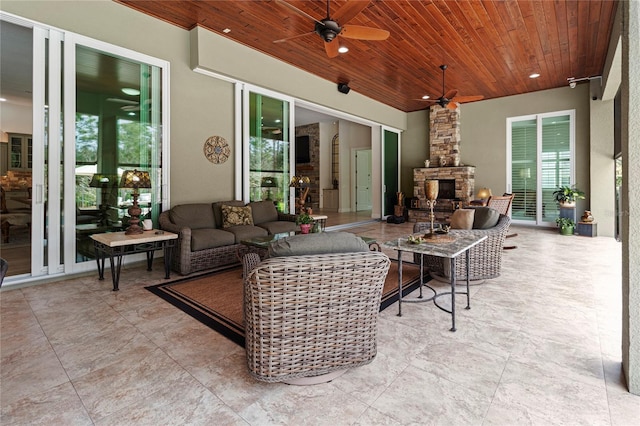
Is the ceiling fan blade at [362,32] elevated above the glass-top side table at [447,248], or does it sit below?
above

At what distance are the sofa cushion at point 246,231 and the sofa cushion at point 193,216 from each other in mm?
365

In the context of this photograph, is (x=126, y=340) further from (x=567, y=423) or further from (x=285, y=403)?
(x=567, y=423)

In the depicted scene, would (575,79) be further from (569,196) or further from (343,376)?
(343,376)

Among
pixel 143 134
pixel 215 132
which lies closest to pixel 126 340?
pixel 143 134

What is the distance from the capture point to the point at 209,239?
162 inches

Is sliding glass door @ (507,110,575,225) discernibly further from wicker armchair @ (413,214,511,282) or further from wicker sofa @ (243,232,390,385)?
wicker sofa @ (243,232,390,385)

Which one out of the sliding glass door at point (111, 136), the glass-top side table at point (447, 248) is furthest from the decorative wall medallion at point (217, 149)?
the glass-top side table at point (447, 248)

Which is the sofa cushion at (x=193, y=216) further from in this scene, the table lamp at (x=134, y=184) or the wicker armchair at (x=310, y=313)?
the wicker armchair at (x=310, y=313)

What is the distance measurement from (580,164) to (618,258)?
3.69m

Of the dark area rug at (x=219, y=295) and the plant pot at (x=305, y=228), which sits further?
the plant pot at (x=305, y=228)

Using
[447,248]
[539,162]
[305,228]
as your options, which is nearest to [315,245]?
[447,248]

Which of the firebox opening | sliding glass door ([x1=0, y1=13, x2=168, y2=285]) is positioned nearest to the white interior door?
the firebox opening

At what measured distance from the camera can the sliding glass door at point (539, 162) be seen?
7.78 meters

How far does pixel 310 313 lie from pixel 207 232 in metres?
2.96
